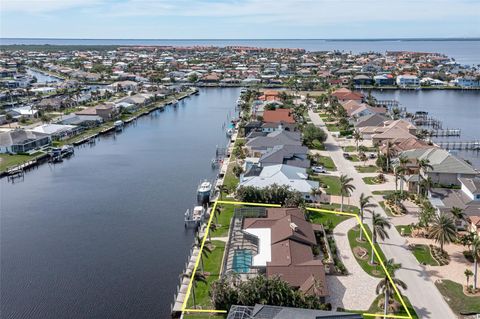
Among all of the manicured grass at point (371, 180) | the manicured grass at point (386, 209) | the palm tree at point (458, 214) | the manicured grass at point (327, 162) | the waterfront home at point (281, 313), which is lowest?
the manicured grass at point (386, 209)

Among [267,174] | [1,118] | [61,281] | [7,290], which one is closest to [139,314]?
[61,281]

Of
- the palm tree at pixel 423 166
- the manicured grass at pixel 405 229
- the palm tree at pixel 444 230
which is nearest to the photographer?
the palm tree at pixel 444 230

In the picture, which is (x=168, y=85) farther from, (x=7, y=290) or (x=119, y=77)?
(x=7, y=290)

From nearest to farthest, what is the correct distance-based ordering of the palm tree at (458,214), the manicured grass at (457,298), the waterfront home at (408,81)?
1. the manicured grass at (457,298)
2. the palm tree at (458,214)
3. the waterfront home at (408,81)

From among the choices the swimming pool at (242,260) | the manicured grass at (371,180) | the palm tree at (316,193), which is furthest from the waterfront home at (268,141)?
the swimming pool at (242,260)

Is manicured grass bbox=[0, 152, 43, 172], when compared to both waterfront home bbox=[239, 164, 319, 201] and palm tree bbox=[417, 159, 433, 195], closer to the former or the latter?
waterfront home bbox=[239, 164, 319, 201]

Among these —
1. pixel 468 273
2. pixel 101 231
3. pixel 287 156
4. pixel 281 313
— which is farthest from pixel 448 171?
pixel 101 231

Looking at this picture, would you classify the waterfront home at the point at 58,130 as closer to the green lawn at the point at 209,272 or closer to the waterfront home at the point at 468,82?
the green lawn at the point at 209,272
